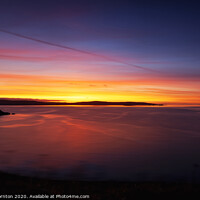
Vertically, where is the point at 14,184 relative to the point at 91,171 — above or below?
above

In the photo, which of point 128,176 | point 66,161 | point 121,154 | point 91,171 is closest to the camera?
point 128,176

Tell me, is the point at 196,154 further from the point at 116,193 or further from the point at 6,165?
the point at 6,165

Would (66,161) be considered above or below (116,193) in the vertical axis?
below

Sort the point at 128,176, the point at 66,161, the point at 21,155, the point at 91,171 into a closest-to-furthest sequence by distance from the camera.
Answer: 1. the point at 128,176
2. the point at 91,171
3. the point at 66,161
4. the point at 21,155

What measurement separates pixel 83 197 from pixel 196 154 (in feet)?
54.6

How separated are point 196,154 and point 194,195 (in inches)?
556

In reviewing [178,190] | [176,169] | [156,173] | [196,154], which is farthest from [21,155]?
[196,154]

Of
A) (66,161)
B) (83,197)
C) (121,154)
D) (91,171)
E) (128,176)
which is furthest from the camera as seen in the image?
(121,154)

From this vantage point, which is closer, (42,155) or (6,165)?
(6,165)

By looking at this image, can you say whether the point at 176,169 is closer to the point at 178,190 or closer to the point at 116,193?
the point at 178,190

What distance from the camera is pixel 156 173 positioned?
583 inches

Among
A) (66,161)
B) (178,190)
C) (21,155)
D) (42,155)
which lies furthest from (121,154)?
(178,190)

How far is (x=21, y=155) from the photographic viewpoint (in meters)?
19.6

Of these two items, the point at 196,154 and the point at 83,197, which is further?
the point at 196,154
